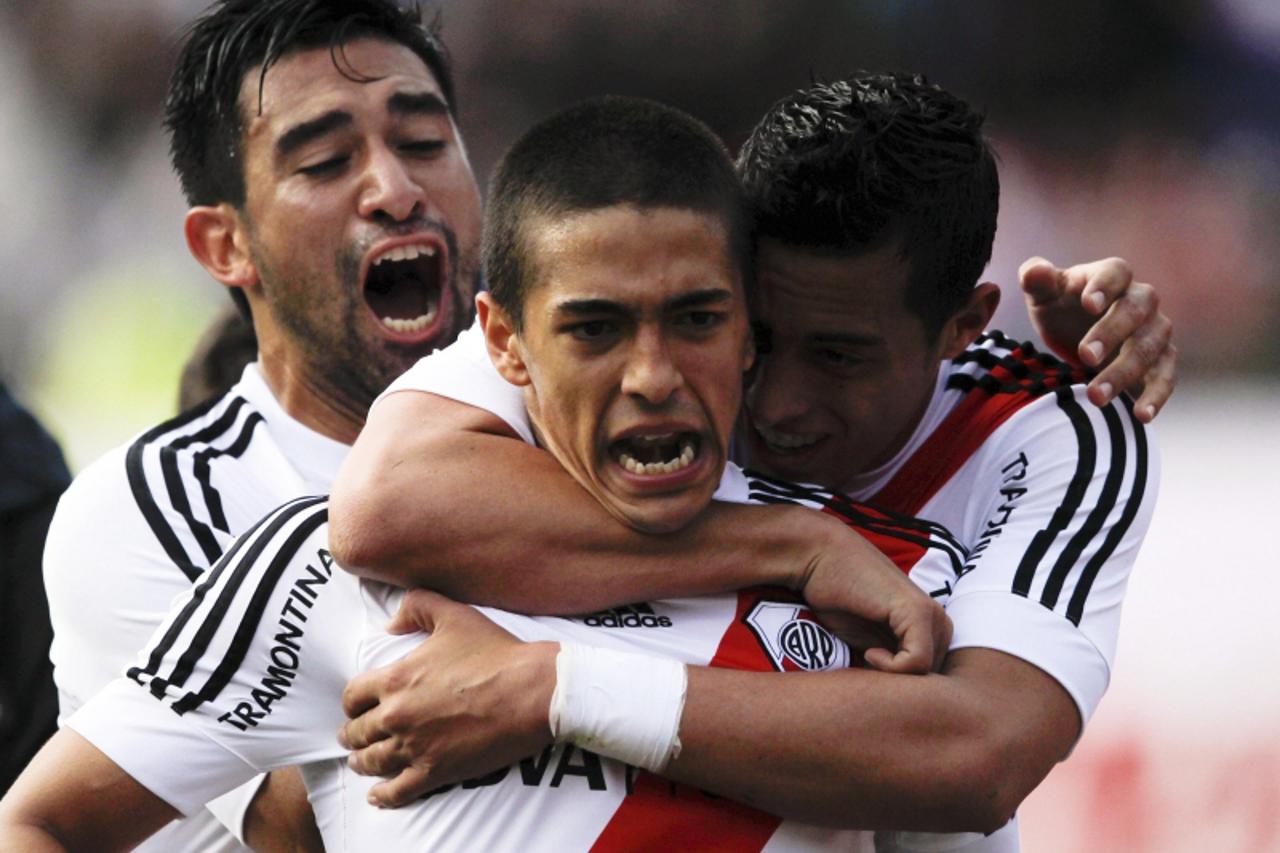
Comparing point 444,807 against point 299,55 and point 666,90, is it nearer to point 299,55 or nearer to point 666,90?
point 299,55

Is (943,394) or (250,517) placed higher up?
(943,394)

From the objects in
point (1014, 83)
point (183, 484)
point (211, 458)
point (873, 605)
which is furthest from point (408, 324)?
point (1014, 83)

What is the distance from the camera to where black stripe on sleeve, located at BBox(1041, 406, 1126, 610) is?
204 centimetres

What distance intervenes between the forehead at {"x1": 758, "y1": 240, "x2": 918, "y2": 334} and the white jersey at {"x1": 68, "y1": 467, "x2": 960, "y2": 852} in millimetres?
492

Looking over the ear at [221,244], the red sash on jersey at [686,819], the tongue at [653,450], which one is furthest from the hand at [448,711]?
the ear at [221,244]

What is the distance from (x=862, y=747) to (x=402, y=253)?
1.62 metres

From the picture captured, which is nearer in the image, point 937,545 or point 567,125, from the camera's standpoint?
point 567,125

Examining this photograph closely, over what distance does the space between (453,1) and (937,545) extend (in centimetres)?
529

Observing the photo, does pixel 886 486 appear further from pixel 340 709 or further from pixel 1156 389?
pixel 340 709

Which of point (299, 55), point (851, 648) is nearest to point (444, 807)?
point (851, 648)

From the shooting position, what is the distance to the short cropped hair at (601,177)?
1807 mm

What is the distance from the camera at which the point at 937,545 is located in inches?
80.0

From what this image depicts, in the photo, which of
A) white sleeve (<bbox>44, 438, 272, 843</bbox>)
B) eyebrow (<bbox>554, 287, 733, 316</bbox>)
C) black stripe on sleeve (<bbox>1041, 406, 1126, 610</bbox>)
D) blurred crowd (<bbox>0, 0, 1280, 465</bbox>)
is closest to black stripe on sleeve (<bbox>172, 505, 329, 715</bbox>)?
eyebrow (<bbox>554, 287, 733, 316</bbox>)

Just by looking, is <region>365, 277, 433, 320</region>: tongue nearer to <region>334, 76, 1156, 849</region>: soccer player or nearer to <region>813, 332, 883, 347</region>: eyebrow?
<region>334, 76, 1156, 849</region>: soccer player
